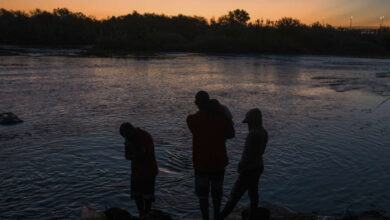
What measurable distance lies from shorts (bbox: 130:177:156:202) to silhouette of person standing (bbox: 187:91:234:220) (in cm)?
66

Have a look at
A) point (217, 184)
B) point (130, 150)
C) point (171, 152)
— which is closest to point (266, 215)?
point (217, 184)

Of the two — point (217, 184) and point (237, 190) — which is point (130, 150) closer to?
point (217, 184)

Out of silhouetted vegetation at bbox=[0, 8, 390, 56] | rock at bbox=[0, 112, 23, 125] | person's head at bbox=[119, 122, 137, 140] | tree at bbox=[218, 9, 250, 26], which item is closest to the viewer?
person's head at bbox=[119, 122, 137, 140]

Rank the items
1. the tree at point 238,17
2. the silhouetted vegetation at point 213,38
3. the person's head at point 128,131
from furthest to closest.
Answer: the tree at point 238,17 < the silhouetted vegetation at point 213,38 < the person's head at point 128,131

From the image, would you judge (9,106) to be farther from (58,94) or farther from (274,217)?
(274,217)

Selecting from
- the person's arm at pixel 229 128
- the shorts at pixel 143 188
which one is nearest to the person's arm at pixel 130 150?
the shorts at pixel 143 188

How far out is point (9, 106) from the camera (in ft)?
48.0

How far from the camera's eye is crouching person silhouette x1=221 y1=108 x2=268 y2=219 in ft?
14.7

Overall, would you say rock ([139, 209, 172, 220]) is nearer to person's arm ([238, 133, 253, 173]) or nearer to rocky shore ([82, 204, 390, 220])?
rocky shore ([82, 204, 390, 220])

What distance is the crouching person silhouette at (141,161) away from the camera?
464cm

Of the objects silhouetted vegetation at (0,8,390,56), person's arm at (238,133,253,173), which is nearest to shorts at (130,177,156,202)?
person's arm at (238,133,253,173)

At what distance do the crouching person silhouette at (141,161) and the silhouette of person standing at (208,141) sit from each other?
2.01 ft

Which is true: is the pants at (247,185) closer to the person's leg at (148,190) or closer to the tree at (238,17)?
the person's leg at (148,190)

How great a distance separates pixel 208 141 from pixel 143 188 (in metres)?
1.15
